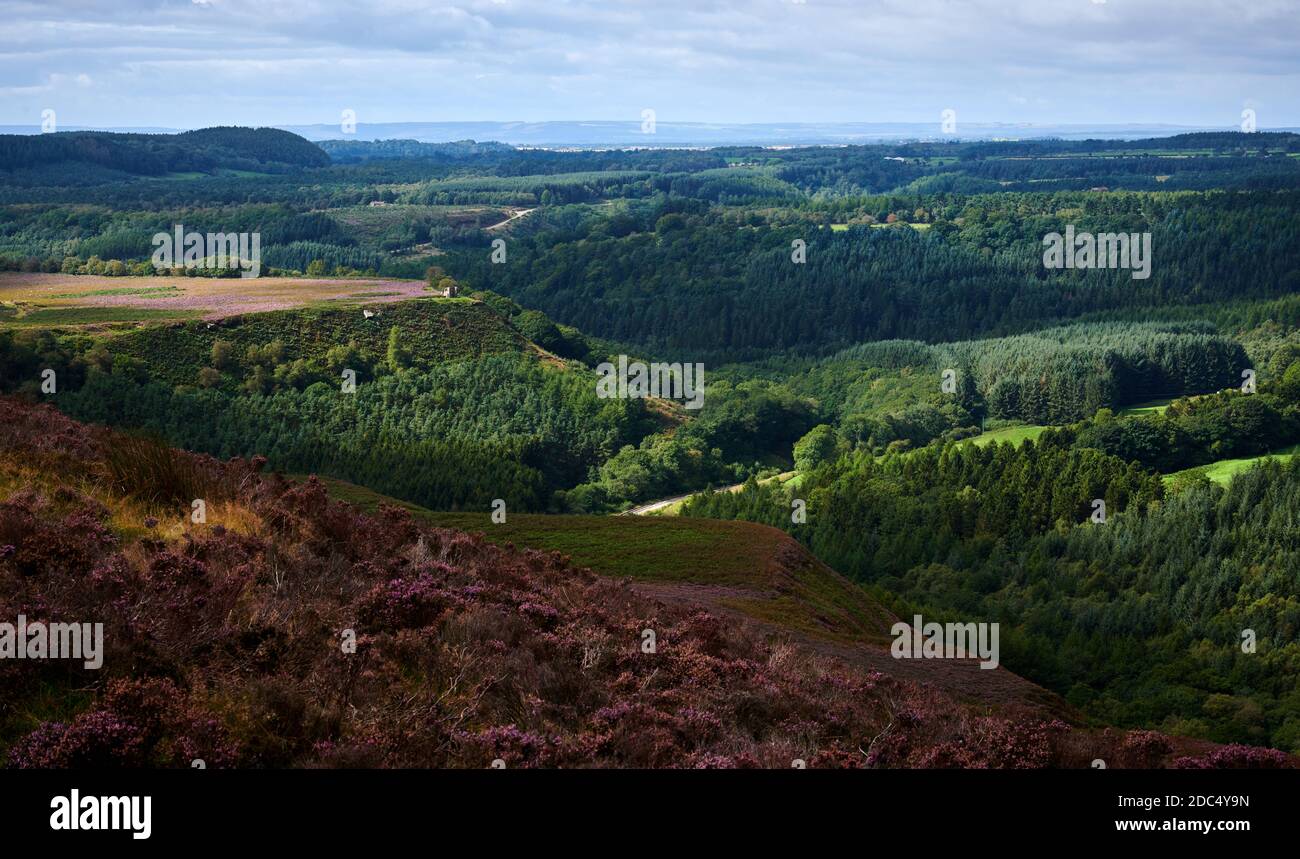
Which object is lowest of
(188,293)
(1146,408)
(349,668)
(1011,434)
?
(1011,434)

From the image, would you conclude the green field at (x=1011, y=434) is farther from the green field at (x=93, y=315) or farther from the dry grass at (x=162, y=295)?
the green field at (x=93, y=315)

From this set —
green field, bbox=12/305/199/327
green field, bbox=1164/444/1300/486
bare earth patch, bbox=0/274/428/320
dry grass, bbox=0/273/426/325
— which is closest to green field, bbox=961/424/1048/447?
green field, bbox=1164/444/1300/486

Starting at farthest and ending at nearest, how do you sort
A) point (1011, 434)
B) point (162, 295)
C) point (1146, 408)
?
point (1146, 408), point (1011, 434), point (162, 295)

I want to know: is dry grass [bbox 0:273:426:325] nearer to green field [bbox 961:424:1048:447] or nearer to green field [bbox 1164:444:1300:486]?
green field [bbox 961:424:1048:447]

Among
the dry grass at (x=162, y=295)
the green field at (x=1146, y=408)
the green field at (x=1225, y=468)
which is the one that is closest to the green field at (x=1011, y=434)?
the green field at (x=1146, y=408)

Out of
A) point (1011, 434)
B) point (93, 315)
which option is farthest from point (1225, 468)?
point (93, 315)

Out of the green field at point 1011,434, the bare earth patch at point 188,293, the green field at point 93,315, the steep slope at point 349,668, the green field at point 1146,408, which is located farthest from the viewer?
the green field at point 1146,408

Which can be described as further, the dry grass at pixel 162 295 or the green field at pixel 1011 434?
the green field at pixel 1011 434

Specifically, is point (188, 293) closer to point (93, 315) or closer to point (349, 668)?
point (93, 315)
